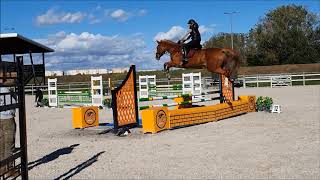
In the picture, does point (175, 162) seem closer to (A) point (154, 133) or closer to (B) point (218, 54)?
(A) point (154, 133)

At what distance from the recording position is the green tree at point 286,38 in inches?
2175

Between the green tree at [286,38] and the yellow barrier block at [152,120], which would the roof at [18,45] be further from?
the green tree at [286,38]

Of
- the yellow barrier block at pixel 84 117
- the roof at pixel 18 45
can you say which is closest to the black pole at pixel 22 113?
the roof at pixel 18 45

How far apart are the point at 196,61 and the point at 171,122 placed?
2.91 m

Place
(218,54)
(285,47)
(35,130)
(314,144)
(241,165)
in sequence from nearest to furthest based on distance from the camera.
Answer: (241,165), (314,144), (35,130), (218,54), (285,47)

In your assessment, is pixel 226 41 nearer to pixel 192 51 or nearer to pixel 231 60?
pixel 231 60

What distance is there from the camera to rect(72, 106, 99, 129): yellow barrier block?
12424 mm

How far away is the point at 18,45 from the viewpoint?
8.68 metres

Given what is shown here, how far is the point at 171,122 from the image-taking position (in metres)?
11.5

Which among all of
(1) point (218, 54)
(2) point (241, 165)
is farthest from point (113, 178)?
(1) point (218, 54)

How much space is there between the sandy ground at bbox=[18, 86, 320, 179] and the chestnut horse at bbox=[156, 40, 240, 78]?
6.92ft

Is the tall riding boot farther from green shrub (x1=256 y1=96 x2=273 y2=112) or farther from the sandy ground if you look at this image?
green shrub (x1=256 y1=96 x2=273 y2=112)

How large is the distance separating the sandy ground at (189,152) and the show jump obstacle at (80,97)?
8.75m

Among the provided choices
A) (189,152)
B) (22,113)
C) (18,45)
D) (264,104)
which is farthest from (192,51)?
(22,113)
